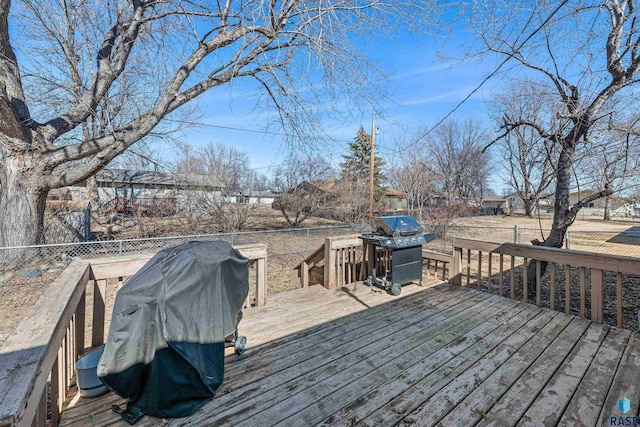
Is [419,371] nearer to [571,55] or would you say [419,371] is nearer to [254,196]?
[571,55]

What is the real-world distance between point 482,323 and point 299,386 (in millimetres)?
2075

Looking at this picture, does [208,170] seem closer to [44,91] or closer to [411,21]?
[44,91]

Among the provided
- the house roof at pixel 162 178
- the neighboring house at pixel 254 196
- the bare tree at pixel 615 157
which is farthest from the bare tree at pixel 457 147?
the bare tree at pixel 615 157

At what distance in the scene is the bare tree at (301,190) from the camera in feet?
37.2

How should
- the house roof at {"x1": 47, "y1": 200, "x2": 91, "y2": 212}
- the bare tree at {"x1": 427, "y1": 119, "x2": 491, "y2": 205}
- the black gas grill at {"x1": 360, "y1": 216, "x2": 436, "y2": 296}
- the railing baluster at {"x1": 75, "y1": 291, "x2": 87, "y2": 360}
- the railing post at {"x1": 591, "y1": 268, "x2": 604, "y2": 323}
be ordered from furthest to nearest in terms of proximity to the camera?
the bare tree at {"x1": 427, "y1": 119, "x2": 491, "y2": 205} < the house roof at {"x1": 47, "y1": 200, "x2": 91, "y2": 212} < the black gas grill at {"x1": 360, "y1": 216, "x2": 436, "y2": 296} < the railing post at {"x1": 591, "y1": 268, "x2": 604, "y2": 323} < the railing baluster at {"x1": 75, "y1": 291, "x2": 87, "y2": 360}

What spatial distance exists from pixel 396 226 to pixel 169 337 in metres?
2.90

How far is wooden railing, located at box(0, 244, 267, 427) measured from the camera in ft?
3.07

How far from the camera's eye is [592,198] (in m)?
4.28

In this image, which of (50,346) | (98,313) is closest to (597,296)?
(50,346)

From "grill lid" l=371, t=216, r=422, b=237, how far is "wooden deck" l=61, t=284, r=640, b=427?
963mm

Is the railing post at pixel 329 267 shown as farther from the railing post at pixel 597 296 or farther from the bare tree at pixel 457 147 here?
the bare tree at pixel 457 147

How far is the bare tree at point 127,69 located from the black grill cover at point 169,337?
3729 mm

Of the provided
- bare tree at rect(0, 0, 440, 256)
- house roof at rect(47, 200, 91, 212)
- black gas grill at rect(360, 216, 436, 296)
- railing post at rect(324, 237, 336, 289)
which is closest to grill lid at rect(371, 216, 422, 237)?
black gas grill at rect(360, 216, 436, 296)

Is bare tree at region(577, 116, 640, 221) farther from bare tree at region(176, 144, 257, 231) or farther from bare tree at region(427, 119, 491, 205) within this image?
bare tree at region(427, 119, 491, 205)
